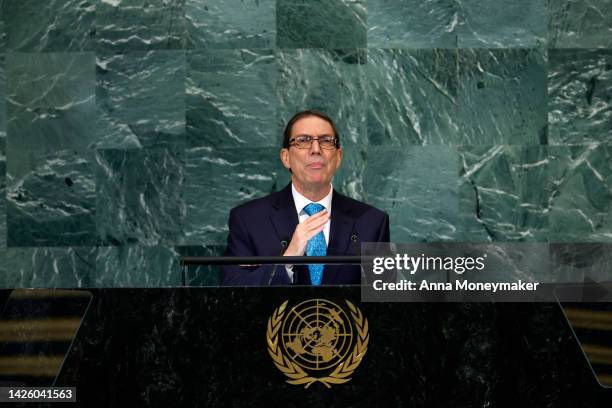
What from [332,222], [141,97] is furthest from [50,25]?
[332,222]

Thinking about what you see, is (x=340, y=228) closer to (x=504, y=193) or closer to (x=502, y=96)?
(x=504, y=193)

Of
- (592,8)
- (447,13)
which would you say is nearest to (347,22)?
(447,13)

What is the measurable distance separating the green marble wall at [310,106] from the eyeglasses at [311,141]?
1.82 metres

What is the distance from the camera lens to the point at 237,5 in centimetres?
551

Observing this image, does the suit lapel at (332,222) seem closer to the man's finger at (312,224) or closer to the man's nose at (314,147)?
the man's nose at (314,147)

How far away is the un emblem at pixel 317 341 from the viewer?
263 cm

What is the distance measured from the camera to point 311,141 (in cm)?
363

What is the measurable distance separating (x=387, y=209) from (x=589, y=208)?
1.32 meters

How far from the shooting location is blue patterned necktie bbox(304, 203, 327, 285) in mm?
Result: 3127

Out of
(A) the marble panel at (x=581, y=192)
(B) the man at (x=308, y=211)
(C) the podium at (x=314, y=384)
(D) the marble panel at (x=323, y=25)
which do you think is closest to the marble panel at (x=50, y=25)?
(D) the marble panel at (x=323, y=25)

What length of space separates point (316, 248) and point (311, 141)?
47 centimetres

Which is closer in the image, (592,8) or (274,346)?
(274,346)

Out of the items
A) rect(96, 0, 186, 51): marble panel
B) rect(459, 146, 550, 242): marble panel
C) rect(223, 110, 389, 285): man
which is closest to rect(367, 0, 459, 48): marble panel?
rect(459, 146, 550, 242): marble panel

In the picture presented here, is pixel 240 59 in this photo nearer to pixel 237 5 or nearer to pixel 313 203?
pixel 237 5
